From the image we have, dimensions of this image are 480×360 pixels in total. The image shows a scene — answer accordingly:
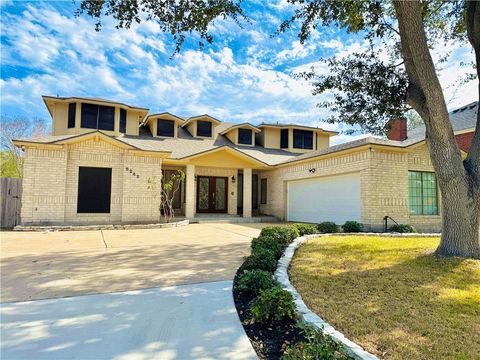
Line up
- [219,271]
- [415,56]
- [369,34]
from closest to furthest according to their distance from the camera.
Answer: [219,271] → [415,56] → [369,34]

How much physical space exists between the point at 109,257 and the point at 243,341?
4.75 metres

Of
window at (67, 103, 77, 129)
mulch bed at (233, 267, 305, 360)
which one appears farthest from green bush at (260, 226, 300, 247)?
window at (67, 103, 77, 129)

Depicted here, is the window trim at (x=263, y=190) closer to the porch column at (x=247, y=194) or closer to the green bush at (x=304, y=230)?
the porch column at (x=247, y=194)

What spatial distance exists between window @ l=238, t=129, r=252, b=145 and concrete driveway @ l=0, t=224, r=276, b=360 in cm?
1454

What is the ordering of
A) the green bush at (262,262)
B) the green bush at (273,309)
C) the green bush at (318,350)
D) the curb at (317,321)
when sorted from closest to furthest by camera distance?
the green bush at (318,350) → the curb at (317,321) → the green bush at (273,309) → the green bush at (262,262)

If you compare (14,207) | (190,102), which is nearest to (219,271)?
(14,207)

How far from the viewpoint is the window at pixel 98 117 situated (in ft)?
55.5

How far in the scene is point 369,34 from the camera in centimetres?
998

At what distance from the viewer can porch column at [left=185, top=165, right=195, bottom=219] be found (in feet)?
55.4

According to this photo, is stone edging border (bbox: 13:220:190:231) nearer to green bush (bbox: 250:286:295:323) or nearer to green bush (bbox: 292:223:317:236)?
green bush (bbox: 292:223:317:236)

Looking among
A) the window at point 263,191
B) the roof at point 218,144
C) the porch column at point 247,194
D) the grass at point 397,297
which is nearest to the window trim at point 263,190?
the window at point 263,191

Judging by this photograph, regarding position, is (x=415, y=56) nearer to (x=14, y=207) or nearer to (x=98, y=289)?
(x=98, y=289)

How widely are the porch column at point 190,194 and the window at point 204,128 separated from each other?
168 inches

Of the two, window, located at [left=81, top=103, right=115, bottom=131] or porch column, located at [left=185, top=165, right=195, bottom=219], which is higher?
window, located at [left=81, top=103, right=115, bottom=131]
